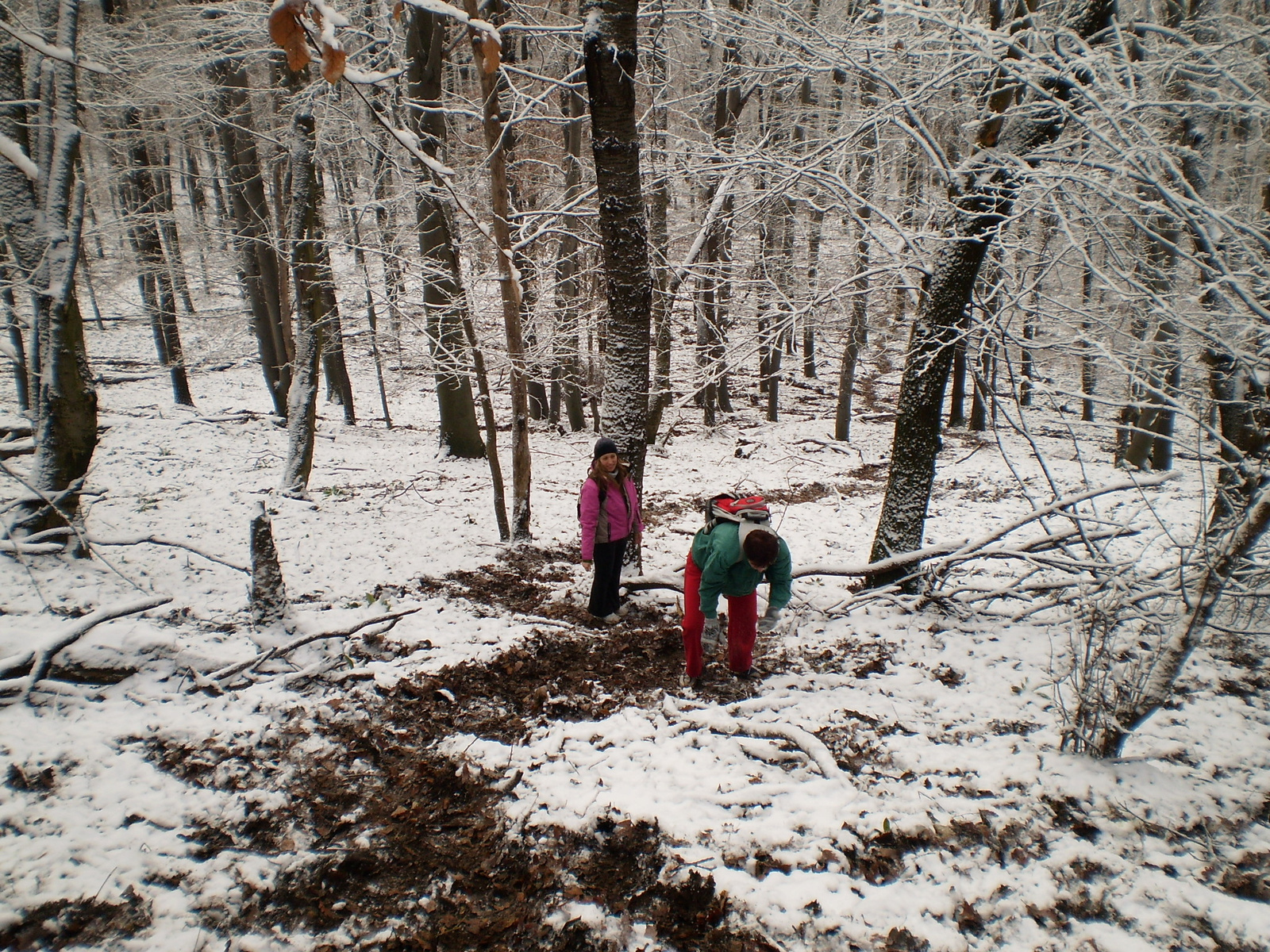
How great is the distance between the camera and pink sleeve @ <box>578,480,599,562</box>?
194 inches

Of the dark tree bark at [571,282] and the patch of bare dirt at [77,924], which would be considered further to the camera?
the dark tree bark at [571,282]

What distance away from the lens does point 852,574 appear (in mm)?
5703

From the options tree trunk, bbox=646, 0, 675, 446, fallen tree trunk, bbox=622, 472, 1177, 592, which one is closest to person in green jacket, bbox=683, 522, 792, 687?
fallen tree trunk, bbox=622, 472, 1177, 592

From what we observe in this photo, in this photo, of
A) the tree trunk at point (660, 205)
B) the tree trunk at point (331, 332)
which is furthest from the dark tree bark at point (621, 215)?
the tree trunk at point (331, 332)

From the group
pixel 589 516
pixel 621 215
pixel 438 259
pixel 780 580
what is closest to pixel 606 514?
pixel 589 516

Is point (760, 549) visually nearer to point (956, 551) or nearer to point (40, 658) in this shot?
point (956, 551)

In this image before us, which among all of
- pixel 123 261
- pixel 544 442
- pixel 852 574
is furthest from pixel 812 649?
pixel 123 261

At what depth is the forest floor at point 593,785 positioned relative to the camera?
242cm

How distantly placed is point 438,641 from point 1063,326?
221 inches

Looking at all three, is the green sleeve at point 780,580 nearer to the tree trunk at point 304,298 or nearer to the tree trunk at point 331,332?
the tree trunk at point 331,332

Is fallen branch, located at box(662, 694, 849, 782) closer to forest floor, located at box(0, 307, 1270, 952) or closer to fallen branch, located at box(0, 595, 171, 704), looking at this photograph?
forest floor, located at box(0, 307, 1270, 952)

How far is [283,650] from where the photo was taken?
4.04 meters

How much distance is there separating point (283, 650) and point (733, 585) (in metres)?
3.20

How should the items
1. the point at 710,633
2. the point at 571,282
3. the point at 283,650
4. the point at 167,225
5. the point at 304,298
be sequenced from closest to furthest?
the point at 283,650
the point at 710,633
the point at 304,298
the point at 571,282
the point at 167,225
